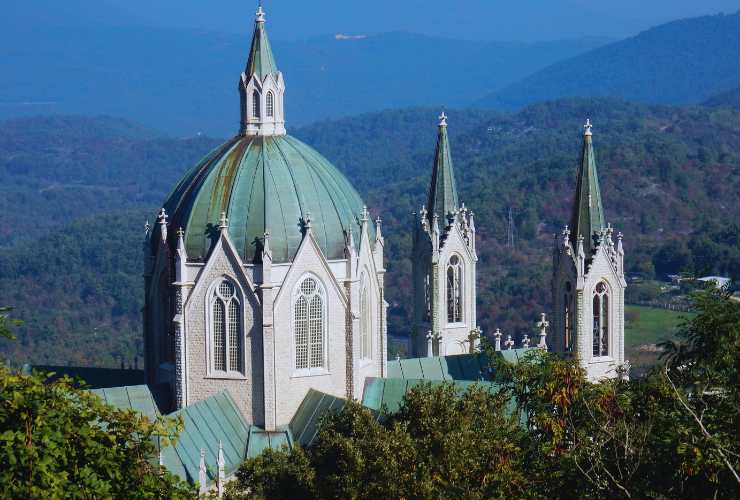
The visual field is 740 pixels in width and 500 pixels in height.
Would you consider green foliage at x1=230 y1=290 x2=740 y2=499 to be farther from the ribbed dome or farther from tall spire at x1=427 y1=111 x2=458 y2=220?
tall spire at x1=427 y1=111 x2=458 y2=220

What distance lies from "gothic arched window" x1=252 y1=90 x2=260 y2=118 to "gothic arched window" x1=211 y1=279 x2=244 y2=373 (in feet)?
15.5

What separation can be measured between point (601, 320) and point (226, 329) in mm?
10393

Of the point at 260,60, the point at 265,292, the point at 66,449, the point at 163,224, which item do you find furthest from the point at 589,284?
the point at 66,449

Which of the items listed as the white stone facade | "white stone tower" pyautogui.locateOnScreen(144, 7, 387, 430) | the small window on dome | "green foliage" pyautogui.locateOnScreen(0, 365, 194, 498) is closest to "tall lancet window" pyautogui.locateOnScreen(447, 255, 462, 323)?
"white stone tower" pyautogui.locateOnScreen(144, 7, 387, 430)

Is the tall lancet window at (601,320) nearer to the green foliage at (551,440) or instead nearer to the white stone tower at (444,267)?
the white stone tower at (444,267)

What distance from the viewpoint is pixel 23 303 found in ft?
422

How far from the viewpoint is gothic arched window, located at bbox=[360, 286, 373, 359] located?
126 ft

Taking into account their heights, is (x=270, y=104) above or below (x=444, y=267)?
above

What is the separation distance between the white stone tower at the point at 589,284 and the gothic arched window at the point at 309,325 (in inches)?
A: 278

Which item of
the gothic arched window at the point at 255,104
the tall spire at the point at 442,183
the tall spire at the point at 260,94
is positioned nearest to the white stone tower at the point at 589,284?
the tall spire at the point at 442,183

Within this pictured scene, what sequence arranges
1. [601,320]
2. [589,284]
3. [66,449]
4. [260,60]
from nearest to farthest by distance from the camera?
[66,449]
[260,60]
[589,284]
[601,320]

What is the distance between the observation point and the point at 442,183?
43406mm

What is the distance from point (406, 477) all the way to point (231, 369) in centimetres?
897

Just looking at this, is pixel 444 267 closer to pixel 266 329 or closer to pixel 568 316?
pixel 568 316
